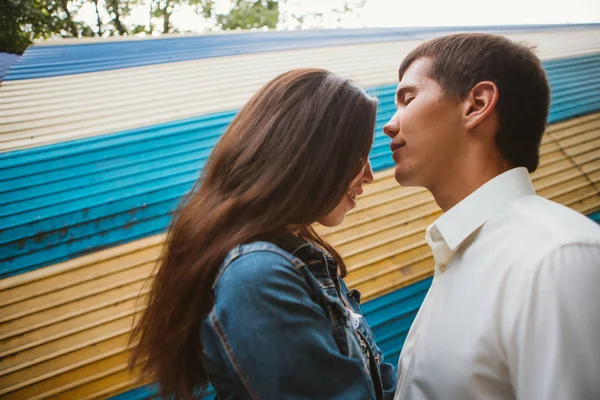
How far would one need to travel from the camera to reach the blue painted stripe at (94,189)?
2205 mm

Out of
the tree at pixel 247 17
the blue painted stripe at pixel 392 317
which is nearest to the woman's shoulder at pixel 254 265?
the blue painted stripe at pixel 392 317

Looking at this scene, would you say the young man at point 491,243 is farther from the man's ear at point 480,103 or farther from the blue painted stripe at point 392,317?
the blue painted stripe at point 392,317

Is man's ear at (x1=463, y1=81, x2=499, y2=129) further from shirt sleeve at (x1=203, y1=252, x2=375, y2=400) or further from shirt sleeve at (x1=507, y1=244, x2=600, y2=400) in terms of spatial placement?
shirt sleeve at (x1=203, y1=252, x2=375, y2=400)

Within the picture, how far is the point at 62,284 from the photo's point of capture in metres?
2.11

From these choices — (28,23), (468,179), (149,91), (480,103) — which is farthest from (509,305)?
(28,23)

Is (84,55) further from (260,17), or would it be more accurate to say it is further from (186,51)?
(260,17)

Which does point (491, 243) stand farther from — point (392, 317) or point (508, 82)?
point (392, 317)

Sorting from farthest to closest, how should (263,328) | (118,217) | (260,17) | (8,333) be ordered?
(260,17), (118,217), (8,333), (263,328)

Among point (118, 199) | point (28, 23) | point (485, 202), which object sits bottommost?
point (118, 199)

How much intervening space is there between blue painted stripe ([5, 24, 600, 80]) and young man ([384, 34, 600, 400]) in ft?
10.9

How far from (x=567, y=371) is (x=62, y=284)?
2.41 metres

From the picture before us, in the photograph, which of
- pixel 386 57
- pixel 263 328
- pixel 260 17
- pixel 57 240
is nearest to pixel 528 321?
pixel 263 328

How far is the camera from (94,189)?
2.43 metres

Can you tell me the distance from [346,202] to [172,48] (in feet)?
12.8
